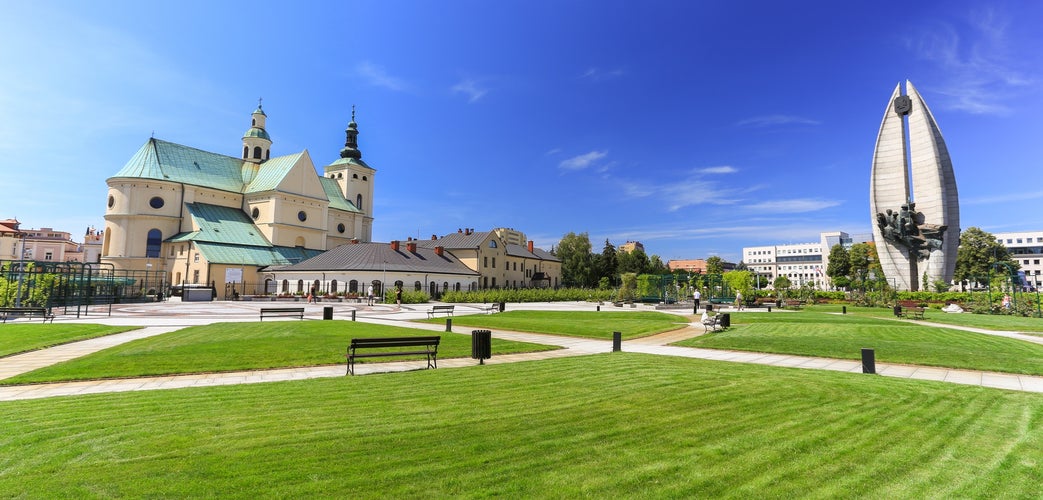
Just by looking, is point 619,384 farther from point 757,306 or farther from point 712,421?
point 757,306

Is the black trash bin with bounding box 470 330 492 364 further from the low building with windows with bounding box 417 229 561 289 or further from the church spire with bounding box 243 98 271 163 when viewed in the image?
the church spire with bounding box 243 98 271 163

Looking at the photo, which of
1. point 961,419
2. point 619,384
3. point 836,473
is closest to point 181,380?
point 619,384

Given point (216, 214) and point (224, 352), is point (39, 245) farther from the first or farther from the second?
point (224, 352)

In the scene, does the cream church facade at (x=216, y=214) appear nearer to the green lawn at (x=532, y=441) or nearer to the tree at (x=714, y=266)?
the green lawn at (x=532, y=441)

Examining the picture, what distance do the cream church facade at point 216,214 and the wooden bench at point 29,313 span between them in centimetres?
2800

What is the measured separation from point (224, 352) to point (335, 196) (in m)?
70.0

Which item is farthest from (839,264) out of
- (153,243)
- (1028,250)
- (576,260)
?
(153,243)

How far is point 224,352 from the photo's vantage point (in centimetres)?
1267

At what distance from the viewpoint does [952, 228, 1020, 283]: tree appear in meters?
70.1

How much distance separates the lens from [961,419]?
267 inches

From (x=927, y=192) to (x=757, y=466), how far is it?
64.3 m

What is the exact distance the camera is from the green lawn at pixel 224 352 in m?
10.2

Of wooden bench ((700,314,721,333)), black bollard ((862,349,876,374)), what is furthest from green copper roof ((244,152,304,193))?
black bollard ((862,349,876,374))

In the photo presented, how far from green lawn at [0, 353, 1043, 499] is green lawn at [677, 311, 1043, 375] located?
4.11 m
